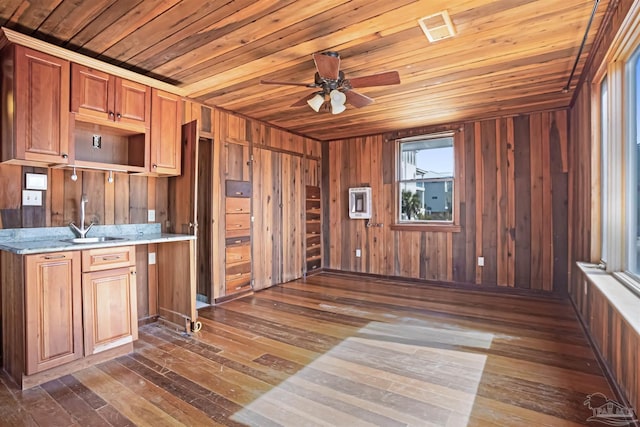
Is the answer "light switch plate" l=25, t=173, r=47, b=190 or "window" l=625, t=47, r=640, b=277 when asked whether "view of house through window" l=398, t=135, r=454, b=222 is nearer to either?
"window" l=625, t=47, r=640, b=277

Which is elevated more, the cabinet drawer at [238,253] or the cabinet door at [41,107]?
the cabinet door at [41,107]

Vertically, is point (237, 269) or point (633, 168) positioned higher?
point (633, 168)

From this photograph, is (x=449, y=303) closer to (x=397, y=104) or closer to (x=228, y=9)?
(x=397, y=104)

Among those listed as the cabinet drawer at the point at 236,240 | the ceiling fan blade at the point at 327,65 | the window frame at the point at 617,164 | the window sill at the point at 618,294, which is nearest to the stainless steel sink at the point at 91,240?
the cabinet drawer at the point at 236,240

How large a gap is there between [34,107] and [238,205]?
232 cm

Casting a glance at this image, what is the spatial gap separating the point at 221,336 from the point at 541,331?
295 cm

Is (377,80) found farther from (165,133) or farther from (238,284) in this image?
(238,284)

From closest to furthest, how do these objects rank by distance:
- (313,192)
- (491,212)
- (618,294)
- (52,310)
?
(618,294)
(52,310)
(491,212)
(313,192)

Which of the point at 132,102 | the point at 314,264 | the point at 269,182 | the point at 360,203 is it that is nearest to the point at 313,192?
the point at 360,203

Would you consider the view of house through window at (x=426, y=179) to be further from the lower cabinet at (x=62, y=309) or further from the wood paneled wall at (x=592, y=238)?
the lower cabinet at (x=62, y=309)

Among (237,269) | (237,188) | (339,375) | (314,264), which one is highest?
(237,188)

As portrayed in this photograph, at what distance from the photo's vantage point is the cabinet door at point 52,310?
2199 mm

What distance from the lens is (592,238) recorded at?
3012 mm

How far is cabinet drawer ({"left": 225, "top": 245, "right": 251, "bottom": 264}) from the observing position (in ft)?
14.1
